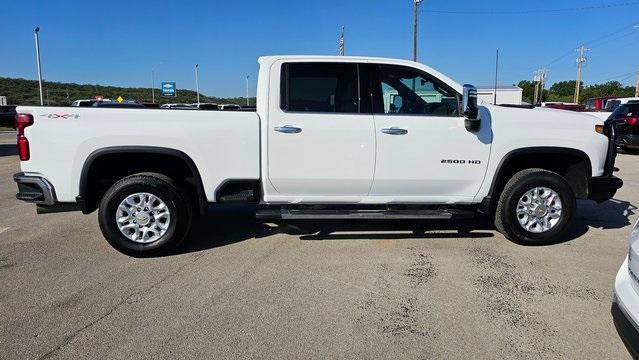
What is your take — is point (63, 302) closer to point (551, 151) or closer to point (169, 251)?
point (169, 251)

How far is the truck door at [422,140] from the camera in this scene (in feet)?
16.0

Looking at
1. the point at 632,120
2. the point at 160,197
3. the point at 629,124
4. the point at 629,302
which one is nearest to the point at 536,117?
the point at 629,302

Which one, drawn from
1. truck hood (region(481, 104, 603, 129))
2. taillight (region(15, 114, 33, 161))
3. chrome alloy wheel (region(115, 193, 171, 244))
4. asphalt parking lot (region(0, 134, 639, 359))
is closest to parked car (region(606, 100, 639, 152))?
asphalt parking lot (region(0, 134, 639, 359))

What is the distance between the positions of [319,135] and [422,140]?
1087mm

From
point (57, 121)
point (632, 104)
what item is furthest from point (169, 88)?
point (57, 121)

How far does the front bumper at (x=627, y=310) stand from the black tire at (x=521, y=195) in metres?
2.22

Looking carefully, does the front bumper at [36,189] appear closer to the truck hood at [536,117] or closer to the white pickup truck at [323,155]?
the white pickup truck at [323,155]

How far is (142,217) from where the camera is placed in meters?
4.70

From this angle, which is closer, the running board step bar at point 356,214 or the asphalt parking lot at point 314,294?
the asphalt parking lot at point 314,294

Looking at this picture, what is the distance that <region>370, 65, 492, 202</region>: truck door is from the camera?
16.0ft

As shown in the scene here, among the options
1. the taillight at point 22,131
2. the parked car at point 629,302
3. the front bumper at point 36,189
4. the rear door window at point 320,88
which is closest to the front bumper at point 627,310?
the parked car at point 629,302

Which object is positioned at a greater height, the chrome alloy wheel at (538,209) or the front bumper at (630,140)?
the front bumper at (630,140)

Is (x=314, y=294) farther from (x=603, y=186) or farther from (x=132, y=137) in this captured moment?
(x=603, y=186)

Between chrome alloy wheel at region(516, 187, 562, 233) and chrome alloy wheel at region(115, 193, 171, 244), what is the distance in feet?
Answer: 12.4
